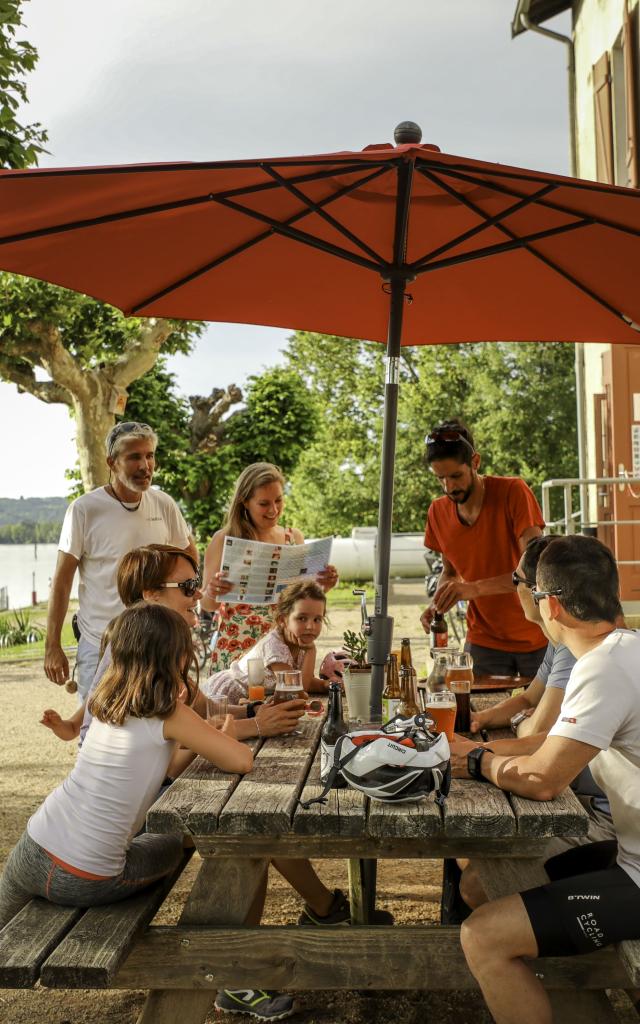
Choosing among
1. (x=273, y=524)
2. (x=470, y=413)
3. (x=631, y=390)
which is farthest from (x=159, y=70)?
(x=273, y=524)

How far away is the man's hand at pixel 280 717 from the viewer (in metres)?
2.96

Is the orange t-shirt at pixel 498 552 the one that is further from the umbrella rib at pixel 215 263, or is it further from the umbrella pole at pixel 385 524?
the umbrella rib at pixel 215 263

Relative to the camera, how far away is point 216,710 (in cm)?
321

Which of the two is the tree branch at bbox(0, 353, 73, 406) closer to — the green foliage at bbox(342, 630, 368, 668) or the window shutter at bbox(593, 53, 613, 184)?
the window shutter at bbox(593, 53, 613, 184)

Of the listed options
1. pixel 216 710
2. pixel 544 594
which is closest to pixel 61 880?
pixel 216 710

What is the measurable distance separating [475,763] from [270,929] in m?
0.65

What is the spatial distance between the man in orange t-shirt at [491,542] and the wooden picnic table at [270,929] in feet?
6.14

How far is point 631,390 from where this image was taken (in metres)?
10.2

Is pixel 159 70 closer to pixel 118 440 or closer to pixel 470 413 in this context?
pixel 470 413

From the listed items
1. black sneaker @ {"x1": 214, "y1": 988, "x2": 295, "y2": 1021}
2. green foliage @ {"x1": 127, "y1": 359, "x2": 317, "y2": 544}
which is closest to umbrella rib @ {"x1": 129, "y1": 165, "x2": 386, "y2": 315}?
black sneaker @ {"x1": 214, "y1": 988, "x2": 295, "y2": 1021}

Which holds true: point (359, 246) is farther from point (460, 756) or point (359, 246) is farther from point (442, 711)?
point (460, 756)

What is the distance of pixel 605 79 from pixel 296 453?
988cm

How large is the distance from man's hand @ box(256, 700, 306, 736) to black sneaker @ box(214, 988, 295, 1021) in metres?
0.81

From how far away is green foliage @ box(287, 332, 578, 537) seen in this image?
3005 centimetres
